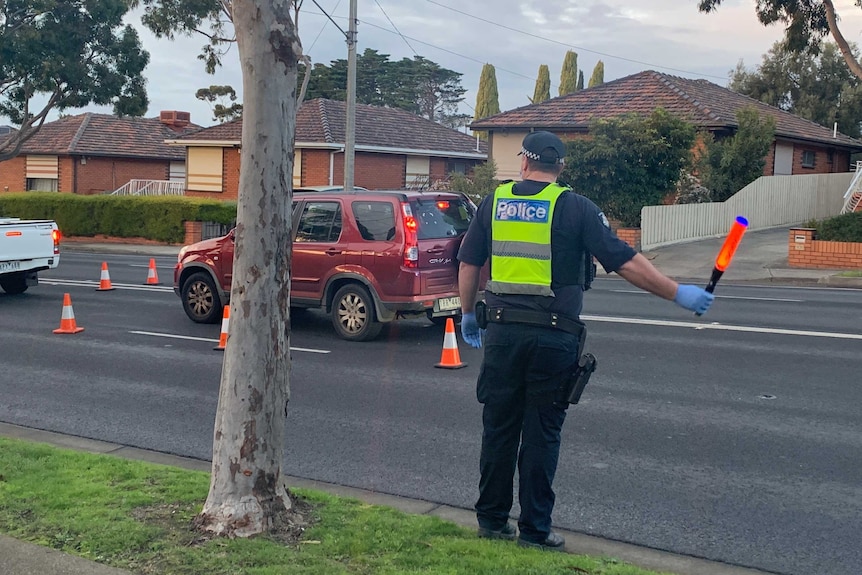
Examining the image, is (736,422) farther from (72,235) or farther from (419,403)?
(72,235)

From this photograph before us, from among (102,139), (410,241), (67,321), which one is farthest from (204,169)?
(410,241)

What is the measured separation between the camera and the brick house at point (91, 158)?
45375 millimetres

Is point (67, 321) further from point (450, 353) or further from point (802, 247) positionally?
point (802, 247)

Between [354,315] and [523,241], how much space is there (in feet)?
24.1

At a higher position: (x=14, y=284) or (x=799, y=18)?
(x=799, y=18)

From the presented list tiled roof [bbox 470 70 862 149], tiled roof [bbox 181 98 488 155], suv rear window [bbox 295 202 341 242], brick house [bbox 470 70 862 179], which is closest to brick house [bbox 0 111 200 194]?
tiled roof [bbox 181 98 488 155]

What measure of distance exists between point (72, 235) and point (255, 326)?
32332 millimetres

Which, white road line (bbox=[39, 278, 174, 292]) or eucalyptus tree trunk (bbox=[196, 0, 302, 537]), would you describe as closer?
eucalyptus tree trunk (bbox=[196, 0, 302, 537])

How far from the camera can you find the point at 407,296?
37.8 ft

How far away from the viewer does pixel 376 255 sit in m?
11.7

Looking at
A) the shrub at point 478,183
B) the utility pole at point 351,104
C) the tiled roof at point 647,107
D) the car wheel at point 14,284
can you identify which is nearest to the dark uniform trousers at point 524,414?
the car wheel at point 14,284

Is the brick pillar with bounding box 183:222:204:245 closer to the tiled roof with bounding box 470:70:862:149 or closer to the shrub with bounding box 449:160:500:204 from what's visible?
the shrub with bounding box 449:160:500:204

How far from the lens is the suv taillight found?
453 inches

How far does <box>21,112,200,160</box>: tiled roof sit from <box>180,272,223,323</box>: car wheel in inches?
1342
